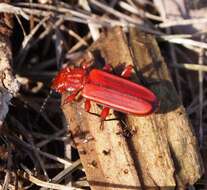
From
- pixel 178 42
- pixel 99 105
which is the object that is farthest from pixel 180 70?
pixel 99 105

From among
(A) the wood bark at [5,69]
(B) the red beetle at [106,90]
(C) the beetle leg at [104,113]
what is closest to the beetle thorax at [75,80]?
(B) the red beetle at [106,90]

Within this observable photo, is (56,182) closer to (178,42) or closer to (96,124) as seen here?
(96,124)

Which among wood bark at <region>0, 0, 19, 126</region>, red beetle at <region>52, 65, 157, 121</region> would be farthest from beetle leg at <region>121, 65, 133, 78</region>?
wood bark at <region>0, 0, 19, 126</region>

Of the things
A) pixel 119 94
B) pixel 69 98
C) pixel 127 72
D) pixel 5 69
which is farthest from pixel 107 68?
pixel 5 69

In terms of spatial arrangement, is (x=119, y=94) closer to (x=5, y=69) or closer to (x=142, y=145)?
(x=142, y=145)

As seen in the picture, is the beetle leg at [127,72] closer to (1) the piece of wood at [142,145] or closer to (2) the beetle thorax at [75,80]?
(1) the piece of wood at [142,145]

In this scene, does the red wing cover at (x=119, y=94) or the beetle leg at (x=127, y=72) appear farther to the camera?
the beetle leg at (x=127, y=72)
